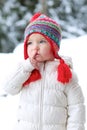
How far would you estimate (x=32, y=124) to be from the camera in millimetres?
2723

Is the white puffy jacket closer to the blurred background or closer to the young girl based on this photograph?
the young girl

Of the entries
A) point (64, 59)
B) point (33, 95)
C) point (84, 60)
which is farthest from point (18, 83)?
point (84, 60)

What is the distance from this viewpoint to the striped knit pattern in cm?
276

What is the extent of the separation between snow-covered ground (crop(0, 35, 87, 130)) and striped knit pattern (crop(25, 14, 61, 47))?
193 cm

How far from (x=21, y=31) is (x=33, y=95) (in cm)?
775

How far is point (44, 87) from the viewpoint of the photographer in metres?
2.75

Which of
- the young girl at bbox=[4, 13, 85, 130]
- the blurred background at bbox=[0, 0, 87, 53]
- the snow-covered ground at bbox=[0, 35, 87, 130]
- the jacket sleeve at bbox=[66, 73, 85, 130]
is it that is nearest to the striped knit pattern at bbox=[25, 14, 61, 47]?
the young girl at bbox=[4, 13, 85, 130]

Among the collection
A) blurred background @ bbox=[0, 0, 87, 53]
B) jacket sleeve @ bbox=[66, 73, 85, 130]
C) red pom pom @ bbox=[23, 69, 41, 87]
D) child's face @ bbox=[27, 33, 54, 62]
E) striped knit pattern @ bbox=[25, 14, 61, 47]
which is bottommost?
jacket sleeve @ bbox=[66, 73, 85, 130]

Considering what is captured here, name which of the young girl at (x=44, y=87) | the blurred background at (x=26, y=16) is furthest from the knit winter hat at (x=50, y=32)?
the blurred background at (x=26, y=16)

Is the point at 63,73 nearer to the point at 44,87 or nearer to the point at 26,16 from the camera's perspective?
the point at 44,87

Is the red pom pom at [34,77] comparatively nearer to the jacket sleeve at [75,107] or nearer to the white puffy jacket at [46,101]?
the white puffy jacket at [46,101]

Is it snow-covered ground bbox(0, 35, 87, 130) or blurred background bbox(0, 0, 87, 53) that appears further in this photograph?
blurred background bbox(0, 0, 87, 53)

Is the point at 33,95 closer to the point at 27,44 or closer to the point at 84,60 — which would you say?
the point at 27,44

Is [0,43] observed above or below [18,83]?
above
